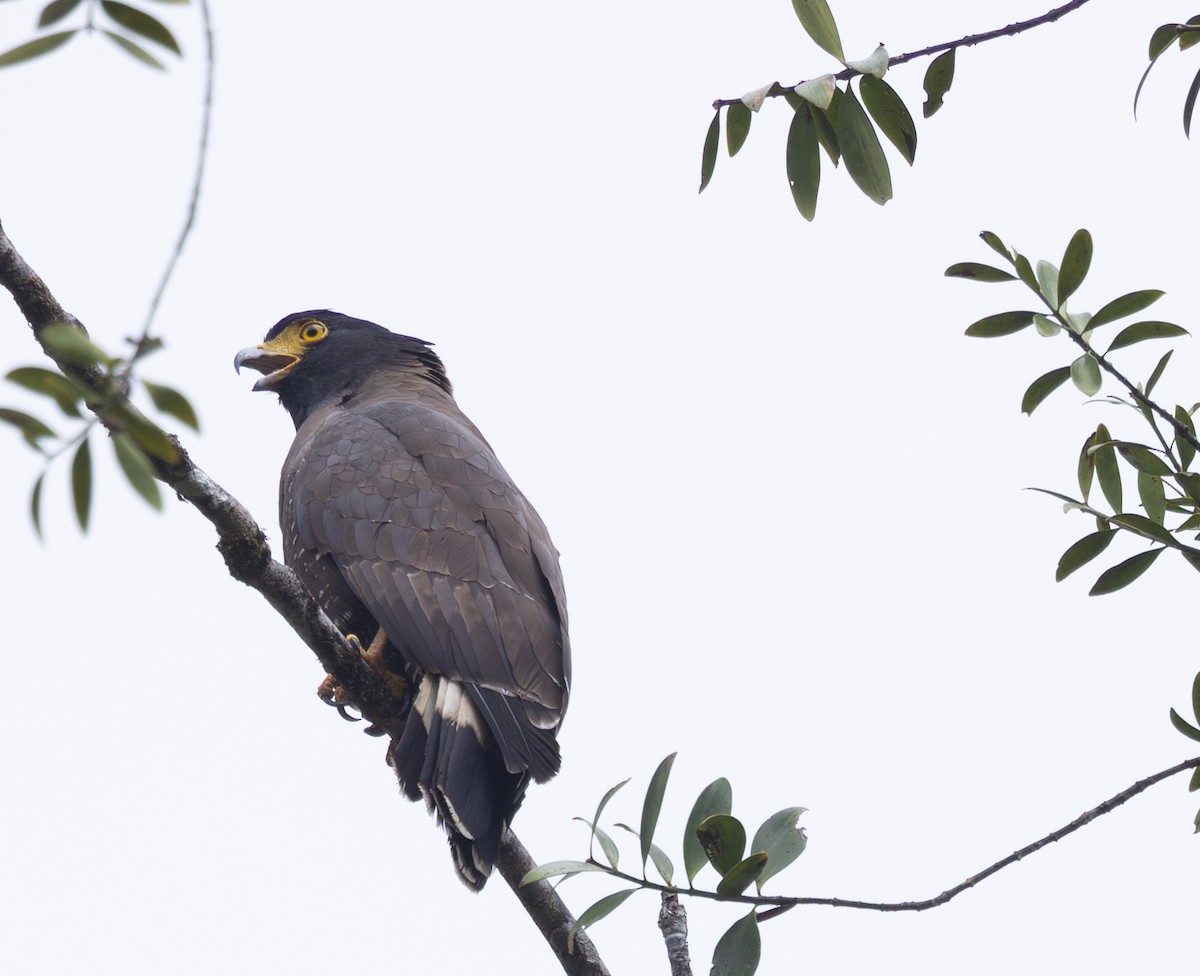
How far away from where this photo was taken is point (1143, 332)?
283 cm

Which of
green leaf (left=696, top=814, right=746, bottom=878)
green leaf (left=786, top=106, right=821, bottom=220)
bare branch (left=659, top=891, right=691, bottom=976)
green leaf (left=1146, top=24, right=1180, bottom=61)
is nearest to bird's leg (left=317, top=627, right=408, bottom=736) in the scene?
bare branch (left=659, top=891, right=691, bottom=976)

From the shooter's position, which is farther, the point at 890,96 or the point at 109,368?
the point at 890,96

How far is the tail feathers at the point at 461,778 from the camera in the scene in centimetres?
376

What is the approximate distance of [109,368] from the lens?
133 cm

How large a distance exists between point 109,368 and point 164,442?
102mm

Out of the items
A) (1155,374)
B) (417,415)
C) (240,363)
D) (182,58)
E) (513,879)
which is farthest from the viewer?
(240,363)

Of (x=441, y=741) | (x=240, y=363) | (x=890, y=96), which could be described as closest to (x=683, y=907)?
(x=441, y=741)

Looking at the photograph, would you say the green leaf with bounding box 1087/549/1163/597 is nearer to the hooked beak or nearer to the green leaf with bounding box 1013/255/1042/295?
the green leaf with bounding box 1013/255/1042/295

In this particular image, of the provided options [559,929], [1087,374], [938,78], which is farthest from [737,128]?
[559,929]

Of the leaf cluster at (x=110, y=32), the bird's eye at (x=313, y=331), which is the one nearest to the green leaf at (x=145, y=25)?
the leaf cluster at (x=110, y=32)

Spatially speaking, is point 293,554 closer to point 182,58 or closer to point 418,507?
point 418,507

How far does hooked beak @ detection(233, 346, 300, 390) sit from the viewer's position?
6168 millimetres

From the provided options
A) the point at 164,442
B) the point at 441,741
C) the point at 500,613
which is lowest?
the point at 164,442

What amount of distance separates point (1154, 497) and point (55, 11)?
230 cm
